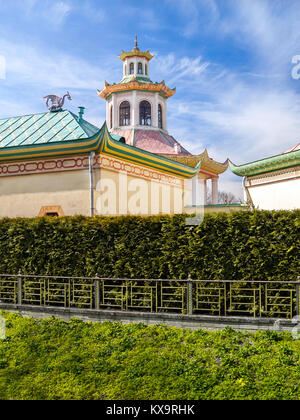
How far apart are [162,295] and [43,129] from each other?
7787 millimetres

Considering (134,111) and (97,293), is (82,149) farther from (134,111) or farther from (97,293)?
(134,111)

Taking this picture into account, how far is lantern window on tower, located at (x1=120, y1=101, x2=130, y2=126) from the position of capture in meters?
28.7

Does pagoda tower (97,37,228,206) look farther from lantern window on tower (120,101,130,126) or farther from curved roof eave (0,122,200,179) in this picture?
curved roof eave (0,122,200,179)

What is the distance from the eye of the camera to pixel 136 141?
2695 cm

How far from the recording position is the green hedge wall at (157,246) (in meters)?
7.67

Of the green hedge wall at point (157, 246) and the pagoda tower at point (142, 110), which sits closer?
the green hedge wall at point (157, 246)

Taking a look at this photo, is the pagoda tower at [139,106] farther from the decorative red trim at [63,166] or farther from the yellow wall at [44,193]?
the yellow wall at [44,193]

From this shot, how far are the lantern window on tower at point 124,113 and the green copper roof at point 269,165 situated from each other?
13.9 m

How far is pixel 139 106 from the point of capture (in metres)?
28.2

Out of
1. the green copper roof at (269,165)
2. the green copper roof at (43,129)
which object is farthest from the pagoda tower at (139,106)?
the green copper roof at (43,129)

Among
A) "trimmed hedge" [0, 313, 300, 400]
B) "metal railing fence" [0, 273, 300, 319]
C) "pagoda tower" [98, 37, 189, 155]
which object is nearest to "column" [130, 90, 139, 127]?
"pagoda tower" [98, 37, 189, 155]

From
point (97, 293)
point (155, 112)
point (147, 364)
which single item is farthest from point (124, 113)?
point (147, 364)

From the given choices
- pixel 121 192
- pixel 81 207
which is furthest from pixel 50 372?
pixel 121 192

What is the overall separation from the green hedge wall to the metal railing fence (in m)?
0.18
